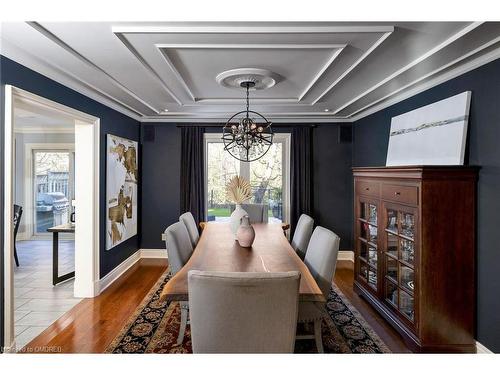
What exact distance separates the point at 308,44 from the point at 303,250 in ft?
6.41

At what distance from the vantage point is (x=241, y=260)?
96.7 inches

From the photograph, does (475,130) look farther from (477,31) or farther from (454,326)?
(454,326)

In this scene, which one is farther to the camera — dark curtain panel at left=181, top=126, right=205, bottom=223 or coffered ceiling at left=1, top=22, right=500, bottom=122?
dark curtain panel at left=181, top=126, right=205, bottom=223

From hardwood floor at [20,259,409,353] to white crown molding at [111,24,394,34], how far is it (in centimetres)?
242

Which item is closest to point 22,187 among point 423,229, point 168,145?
point 168,145

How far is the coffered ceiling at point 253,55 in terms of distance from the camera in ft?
6.43

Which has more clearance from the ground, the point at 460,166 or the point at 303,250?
the point at 460,166

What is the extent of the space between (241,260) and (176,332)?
996 millimetres

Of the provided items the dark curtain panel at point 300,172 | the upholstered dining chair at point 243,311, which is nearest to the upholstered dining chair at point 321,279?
the upholstered dining chair at point 243,311

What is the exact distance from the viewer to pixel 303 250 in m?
3.23

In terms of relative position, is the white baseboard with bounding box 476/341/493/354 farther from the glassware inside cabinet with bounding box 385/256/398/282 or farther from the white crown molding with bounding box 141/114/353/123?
the white crown molding with bounding box 141/114/353/123

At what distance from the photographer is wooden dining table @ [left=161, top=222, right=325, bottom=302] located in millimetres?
1864

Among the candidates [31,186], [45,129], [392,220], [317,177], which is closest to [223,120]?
[317,177]

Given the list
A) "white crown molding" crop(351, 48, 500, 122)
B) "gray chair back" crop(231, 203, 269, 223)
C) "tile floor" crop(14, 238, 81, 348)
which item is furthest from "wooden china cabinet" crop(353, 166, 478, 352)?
"tile floor" crop(14, 238, 81, 348)
